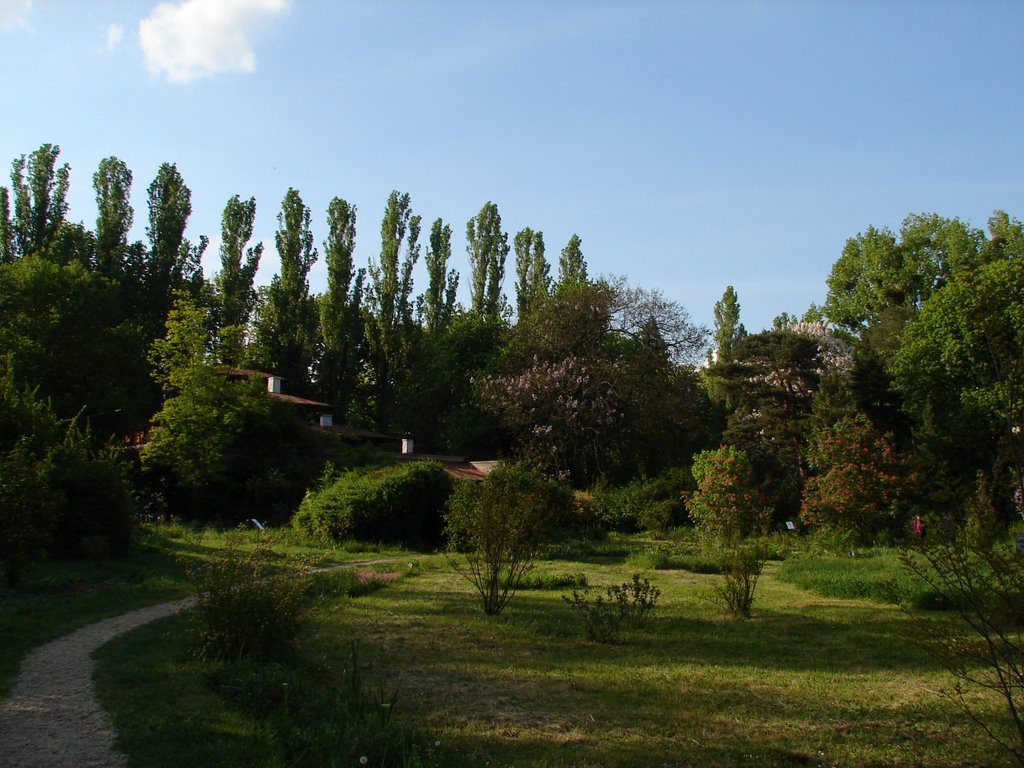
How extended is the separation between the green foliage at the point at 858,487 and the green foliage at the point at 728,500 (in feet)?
5.96

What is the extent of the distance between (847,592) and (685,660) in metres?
6.27

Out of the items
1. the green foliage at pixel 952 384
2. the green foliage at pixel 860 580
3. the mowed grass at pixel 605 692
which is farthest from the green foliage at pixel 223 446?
the green foliage at pixel 952 384

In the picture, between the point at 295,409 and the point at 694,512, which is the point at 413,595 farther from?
the point at 295,409

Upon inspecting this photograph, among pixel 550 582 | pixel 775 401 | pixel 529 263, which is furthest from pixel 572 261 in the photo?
pixel 550 582

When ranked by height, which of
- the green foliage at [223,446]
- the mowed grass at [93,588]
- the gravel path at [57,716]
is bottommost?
A: the gravel path at [57,716]

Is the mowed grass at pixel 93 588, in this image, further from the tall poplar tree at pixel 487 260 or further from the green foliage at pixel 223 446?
the tall poplar tree at pixel 487 260

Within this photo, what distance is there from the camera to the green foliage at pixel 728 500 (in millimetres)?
22797

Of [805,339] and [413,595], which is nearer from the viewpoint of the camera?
[413,595]

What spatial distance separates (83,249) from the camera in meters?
38.8

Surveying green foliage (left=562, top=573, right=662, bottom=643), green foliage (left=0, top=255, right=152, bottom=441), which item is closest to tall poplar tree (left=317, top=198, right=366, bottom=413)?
green foliage (left=0, top=255, right=152, bottom=441)

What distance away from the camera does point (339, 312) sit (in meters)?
44.5

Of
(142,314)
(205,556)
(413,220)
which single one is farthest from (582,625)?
(413,220)

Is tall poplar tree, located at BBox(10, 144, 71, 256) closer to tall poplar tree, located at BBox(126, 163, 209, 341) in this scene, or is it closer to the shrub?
tall poplar tree, located at BBox(126, 163, 209, 341)

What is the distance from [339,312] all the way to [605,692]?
129ft
